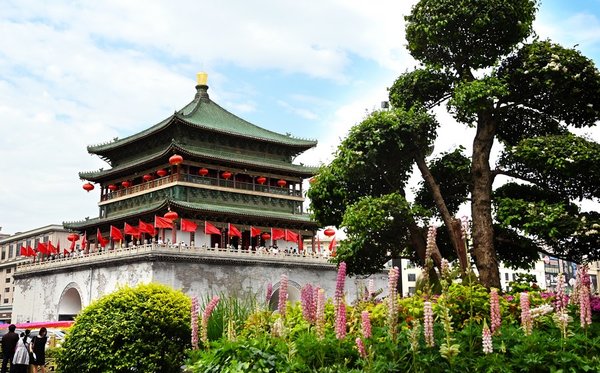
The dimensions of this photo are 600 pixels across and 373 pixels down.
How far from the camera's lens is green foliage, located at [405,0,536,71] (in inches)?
561

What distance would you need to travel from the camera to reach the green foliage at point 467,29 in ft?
46.8

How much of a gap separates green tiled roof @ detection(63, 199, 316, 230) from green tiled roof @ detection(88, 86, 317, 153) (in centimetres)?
491

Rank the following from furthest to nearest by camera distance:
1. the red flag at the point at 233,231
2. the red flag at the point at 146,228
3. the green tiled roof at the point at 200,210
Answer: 1. the red flag at the point at 233,231
2. the red flag at the point at 146,228
3. the green tiled roof at the point at 200,210

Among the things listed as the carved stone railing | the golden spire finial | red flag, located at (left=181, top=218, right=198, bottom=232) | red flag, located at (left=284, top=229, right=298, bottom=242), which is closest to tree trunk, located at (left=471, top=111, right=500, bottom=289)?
the carved stone railing

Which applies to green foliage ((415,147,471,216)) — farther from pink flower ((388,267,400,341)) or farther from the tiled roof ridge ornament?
the tiled roof ridge ornament

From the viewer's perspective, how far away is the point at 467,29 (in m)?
14.6

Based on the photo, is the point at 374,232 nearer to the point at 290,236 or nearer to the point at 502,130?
the point at 502,130

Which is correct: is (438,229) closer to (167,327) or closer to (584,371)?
(167,327)

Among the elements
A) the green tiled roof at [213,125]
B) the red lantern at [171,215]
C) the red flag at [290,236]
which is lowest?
the red flag at [290,236]

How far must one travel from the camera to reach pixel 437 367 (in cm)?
664

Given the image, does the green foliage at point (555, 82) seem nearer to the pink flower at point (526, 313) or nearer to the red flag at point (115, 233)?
the pink flower at point (526, 313)

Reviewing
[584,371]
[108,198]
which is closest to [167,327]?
[584,371]

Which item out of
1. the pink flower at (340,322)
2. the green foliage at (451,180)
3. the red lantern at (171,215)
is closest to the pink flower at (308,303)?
the pink flower at (340,322)

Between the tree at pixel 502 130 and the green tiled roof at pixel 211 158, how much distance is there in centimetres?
2283
